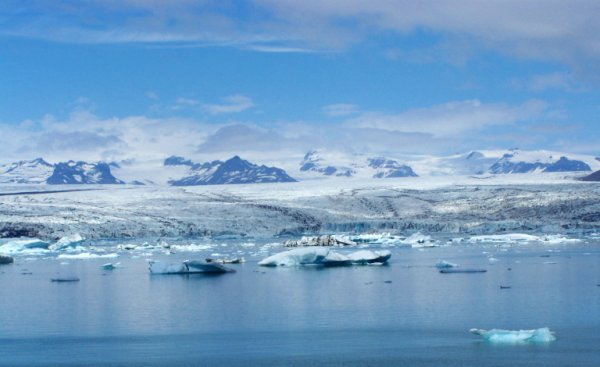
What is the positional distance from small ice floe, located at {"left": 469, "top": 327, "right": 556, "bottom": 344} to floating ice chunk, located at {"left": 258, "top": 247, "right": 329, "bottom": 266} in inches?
578

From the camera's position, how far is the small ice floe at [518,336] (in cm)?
1340

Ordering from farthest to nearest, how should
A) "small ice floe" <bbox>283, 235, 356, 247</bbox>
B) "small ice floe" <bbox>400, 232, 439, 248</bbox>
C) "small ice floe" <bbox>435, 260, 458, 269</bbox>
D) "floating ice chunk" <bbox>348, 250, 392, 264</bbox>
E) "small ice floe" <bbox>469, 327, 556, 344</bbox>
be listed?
"small ice floe" <bbox>400, 232, 439, 248</bbox> → "small ice floe" <bbox>283, 235, 356, 247</bbox> → "floating ice chunk" <bbox>348, 250, 392, 264</bbox> → "small ice floe" <bbox>435, 260, 458, 269</bbox> → "small ice floe" <bbox>469, 327, 556, 344</bbox>

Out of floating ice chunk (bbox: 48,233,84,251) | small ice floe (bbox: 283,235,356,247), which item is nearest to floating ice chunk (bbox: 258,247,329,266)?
small ice floe (bbox: 283,235,356,247)

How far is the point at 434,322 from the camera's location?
15750 mm

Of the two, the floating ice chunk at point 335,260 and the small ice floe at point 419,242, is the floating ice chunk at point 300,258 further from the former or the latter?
the small ice floe at point 419,242

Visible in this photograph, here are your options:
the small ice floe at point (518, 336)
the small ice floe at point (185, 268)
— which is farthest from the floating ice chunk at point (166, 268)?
the small ice floe at point (518, 336)

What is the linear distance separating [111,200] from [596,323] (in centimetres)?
5233

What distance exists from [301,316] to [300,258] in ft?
37.4

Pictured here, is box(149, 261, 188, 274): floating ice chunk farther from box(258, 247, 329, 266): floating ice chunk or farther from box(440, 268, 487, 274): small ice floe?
box(440, 268, 487, 274): small ice floe

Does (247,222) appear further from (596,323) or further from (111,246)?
(596,323)

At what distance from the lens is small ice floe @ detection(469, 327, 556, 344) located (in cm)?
1340

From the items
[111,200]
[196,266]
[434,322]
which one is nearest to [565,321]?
[434,322]

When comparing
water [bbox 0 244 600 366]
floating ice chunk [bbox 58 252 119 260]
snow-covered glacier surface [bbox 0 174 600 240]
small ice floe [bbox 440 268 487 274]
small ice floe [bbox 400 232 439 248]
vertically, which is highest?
snow-covered glacier surface [bbox 0 174 600 240]

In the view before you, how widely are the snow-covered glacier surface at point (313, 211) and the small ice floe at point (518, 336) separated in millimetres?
34749
